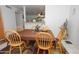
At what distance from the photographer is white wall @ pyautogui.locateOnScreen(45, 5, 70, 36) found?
373 cm

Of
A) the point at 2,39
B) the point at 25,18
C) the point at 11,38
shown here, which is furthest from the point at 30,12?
the point at 11,38

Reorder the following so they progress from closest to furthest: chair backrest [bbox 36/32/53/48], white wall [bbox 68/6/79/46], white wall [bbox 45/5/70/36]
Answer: chair backrest [bbox 36/32/53/48] < white wall [bbox 68/6/79/46] < white wall [bbox 45/5/70/36]

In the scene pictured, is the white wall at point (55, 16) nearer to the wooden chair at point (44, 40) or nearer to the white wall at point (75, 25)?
the white wall at point (75, 25)

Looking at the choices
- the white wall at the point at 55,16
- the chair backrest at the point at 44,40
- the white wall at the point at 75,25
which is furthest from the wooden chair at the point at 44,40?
the white wall at the point at 55,16

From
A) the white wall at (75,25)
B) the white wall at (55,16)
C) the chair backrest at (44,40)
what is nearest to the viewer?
the chair backrest at (44,40)

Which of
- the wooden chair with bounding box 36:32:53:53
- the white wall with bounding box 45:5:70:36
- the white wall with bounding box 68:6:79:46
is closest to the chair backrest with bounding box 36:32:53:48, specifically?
the wooden chair with bounding box 36:32:53:53

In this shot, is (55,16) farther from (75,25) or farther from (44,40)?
(44,40)

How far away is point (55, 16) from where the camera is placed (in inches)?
152

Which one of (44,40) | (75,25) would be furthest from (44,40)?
(75,25)

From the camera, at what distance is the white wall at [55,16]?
147 inches

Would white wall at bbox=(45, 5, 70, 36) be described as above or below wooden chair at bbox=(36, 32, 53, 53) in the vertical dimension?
above

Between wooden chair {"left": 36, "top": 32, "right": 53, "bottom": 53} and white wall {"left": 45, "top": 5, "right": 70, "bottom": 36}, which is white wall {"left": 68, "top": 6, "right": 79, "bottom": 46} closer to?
white wall {"left": 45, "top": 5, "right": 70, "bottom": 36}

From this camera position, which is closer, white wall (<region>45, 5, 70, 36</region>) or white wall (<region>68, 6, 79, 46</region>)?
white wall (<region>68, 6, 79, 46</region>)
